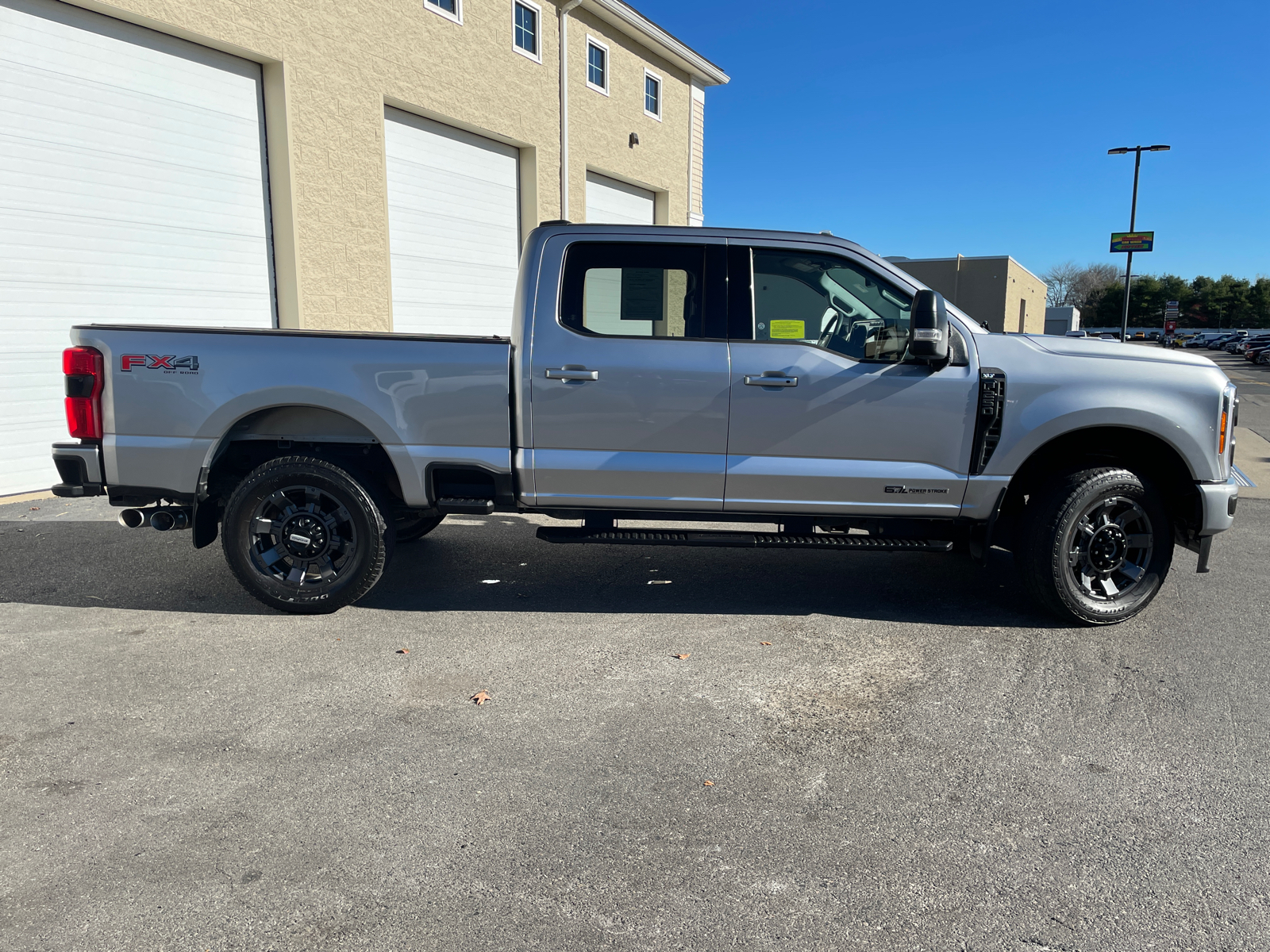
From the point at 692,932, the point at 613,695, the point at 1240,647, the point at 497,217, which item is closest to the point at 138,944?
the point at 692,932

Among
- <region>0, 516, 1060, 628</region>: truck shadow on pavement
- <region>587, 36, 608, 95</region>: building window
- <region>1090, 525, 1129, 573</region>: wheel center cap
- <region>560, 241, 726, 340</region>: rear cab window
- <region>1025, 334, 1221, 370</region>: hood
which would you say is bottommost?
<region>0, 516, 1060, 628</region>: truck shadow on pavement

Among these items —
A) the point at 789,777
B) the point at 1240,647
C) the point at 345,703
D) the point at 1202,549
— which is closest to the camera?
the point at 789,777

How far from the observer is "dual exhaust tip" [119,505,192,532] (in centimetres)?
491

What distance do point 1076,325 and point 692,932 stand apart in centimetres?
7282

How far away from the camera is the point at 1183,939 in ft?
7.71

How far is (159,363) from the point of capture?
471 cm

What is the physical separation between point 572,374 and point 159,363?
2271mm

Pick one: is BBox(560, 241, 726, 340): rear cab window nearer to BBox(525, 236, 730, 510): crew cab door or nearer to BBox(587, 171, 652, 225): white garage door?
BBox(525, 236, 730, 510): crew cab door

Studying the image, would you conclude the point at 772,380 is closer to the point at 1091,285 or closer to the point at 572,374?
the point at 572,374

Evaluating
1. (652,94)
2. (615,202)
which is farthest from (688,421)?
(652,94)

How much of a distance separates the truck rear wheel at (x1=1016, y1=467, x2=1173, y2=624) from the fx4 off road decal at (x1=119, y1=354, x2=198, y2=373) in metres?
4.74

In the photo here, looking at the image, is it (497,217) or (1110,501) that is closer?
(1110,501)

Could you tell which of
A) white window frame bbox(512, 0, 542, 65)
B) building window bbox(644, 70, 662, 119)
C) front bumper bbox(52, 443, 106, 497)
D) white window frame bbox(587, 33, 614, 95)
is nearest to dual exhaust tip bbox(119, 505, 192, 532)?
front bumper bbox(52, 443, 106, 497)

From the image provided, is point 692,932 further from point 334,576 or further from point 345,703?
point 334,576
